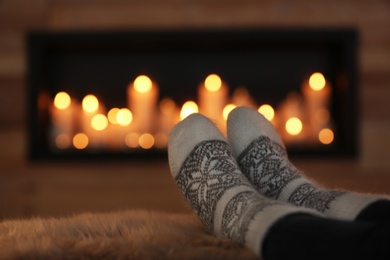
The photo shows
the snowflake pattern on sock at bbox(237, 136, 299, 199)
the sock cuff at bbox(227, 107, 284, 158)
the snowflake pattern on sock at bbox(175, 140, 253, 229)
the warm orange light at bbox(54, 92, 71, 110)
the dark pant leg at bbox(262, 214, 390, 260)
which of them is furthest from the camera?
the warm orange light at bbox(54, 92, 71, 110)

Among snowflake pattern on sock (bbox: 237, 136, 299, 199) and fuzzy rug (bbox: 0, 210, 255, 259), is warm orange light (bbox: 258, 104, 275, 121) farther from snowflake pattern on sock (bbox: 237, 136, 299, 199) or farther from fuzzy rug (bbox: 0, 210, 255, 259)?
fuzzy rug (bbox: 0, 210, 255, 259)

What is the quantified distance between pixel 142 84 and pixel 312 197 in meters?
1.68

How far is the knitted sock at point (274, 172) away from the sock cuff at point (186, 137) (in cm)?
7

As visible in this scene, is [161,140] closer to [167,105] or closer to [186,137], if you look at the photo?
[167,105]

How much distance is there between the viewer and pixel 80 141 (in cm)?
262

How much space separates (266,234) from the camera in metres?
0.78

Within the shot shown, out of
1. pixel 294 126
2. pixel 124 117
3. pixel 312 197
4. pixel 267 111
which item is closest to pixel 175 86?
pixel 124 117

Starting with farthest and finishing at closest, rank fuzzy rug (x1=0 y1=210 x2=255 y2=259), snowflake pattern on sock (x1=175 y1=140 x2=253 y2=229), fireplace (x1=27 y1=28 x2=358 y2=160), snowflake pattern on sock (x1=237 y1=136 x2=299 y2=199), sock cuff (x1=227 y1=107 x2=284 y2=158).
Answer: fireplace (x1=27 y1=28 x2=358 y2=160) < sock cuff (x1=227 y1=107 x2=284 y2=158) < snowflake pattern on sock (x1=237 y1=136 x2=299 y2=199) < snowflake pattern on sock (x1=175 y1=140 x2=253 y2=229) < fuzzy rug (x1=0 y1=210 x2=255 y2=259)

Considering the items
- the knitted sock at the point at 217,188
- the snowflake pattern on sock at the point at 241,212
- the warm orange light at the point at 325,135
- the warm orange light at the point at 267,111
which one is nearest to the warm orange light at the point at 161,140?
the warm orange light at the point at 267,111

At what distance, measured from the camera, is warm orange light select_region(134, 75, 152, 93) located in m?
2.65

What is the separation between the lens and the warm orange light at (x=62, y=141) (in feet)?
8.45

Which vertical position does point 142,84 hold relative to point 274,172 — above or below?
above

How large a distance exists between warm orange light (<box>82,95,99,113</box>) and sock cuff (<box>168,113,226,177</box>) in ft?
4.51

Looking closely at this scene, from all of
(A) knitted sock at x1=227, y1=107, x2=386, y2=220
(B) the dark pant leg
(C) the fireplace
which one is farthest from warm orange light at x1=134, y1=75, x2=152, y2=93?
(B) the dark pant leg
